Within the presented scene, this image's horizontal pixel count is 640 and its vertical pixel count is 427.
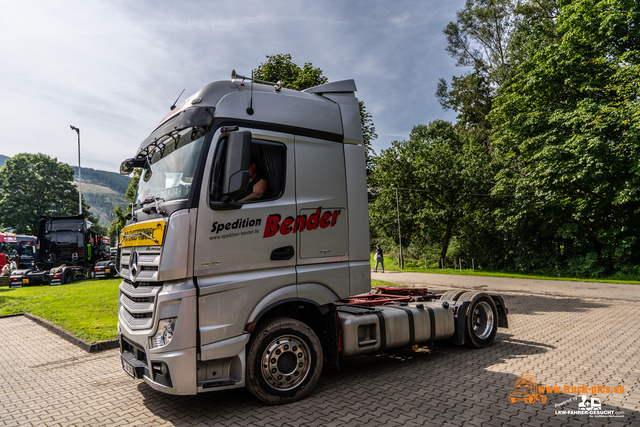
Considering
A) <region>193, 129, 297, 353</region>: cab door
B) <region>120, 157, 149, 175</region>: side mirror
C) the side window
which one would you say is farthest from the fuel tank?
<region>120, 157, 149, 175</region>: side mirror

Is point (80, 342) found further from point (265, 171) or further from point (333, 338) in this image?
point (265, 171)

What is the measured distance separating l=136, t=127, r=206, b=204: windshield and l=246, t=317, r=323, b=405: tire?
5.79 feet

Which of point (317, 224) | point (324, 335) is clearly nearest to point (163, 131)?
point (317, 224)

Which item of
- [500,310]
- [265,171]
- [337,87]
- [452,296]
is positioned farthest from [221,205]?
[500,310]

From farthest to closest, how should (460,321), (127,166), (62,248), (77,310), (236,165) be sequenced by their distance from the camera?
(62,248), (77,310), (460,321), (127,166), (236,165)

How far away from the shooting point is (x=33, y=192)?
55312mm

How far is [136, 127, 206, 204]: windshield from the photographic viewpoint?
426cm

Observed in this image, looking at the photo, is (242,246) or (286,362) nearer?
(242,246)

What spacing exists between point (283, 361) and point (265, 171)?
217 centimetres

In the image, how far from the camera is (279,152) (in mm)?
4742

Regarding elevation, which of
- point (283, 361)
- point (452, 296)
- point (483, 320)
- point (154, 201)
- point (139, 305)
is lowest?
point (483, 320)

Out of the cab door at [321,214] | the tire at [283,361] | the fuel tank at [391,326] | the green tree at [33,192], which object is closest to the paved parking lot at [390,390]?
the tire at [283,361]

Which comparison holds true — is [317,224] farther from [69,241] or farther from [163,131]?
[69,241]

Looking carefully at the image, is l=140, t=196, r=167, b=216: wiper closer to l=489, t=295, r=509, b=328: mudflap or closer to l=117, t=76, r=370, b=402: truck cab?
l=117, t=76, r=370, b=402: truck cab
